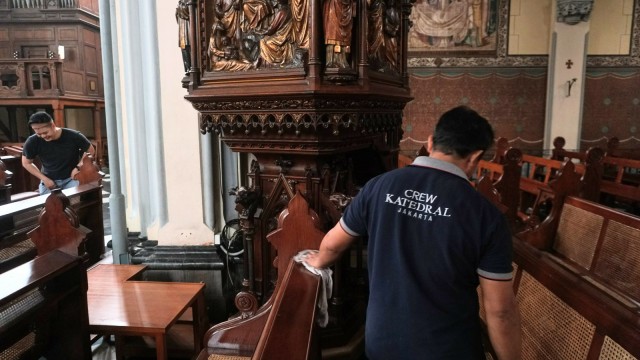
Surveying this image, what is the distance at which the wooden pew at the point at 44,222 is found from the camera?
2.70 meters

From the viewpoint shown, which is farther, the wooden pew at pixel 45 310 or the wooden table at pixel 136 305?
the wooden table at pixel 136 305

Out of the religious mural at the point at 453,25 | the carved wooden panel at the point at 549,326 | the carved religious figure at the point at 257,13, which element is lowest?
the carved wooden panel at the point at 549,326

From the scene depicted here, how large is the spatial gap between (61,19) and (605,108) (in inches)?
568

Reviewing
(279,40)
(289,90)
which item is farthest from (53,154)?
(289,90)

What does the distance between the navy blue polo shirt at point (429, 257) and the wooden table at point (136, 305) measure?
4.56 ft

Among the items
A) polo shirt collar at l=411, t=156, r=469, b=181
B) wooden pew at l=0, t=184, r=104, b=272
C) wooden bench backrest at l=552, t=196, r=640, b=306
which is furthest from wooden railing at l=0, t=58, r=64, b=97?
polo shirt collar at l=411, t=156, r=469, b=181

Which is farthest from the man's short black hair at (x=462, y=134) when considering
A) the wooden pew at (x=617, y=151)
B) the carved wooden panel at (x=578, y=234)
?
the wooden pew at (x=617, y=151)

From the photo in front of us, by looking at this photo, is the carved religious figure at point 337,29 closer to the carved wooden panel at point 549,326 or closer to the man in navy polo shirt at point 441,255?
the man in navy polo shirt at point 441,255

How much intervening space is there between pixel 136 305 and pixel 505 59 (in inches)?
313

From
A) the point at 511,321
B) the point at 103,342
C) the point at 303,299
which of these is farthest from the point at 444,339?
the point at 103,342

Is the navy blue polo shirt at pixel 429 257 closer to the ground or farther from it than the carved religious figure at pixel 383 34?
closer to the ground

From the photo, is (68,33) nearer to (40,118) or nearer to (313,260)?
(40,118)

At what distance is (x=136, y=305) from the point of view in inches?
106

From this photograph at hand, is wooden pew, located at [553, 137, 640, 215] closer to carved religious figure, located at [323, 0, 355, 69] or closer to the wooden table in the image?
carved religious figure, located at [323, 0, 355, 69]
